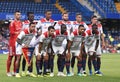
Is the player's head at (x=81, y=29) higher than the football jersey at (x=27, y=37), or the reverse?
the player's head at (x=81, y=29)

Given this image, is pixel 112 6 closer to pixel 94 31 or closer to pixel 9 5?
pixel 9 5

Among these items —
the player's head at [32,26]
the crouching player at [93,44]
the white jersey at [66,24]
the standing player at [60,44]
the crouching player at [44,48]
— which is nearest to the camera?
the player's head at [32,26]

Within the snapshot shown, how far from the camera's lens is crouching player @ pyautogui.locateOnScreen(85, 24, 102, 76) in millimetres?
16953

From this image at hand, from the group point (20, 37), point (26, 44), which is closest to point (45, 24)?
point (26, 44)

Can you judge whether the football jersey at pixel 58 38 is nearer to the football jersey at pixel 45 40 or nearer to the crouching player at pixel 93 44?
the football jersey at pixel 45 40

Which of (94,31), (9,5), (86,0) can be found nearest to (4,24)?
(9,5)

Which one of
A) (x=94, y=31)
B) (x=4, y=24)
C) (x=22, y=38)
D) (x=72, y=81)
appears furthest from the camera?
(x=4, y=24)

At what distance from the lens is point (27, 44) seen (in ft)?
52.2

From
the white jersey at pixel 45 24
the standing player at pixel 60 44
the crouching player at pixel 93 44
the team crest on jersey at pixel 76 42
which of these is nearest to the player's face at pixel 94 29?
the crouching player at pixel 93 44

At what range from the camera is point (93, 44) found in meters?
17.1

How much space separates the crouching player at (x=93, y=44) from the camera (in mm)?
16953

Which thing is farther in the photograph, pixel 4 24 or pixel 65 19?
pixel 4 24

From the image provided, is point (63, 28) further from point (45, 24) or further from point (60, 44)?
point (45, 24)

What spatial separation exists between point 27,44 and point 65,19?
63.5 inches
